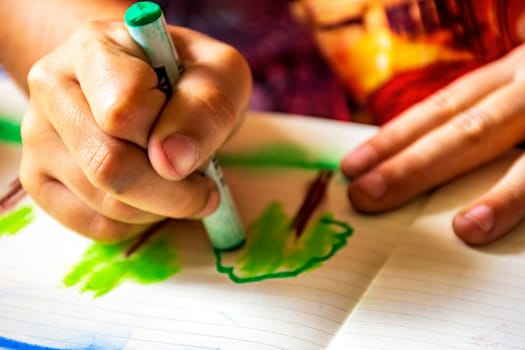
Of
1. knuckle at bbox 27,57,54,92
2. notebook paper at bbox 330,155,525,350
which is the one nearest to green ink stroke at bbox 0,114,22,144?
knuckle at bbox 27,57,54,92

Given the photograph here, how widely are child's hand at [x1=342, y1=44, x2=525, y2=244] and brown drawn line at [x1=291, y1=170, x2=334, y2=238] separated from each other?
0.02m

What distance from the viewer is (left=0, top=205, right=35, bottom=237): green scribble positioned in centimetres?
52

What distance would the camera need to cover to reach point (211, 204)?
448 mm

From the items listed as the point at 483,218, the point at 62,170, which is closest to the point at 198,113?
the point at 62,170

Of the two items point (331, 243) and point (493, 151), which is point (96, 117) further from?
point (493, 151)

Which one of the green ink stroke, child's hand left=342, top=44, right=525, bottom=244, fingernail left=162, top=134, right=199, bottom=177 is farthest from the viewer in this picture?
the green ink stroke

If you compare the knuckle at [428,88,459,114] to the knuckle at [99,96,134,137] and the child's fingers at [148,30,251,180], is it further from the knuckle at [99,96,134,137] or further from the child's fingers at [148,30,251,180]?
the knuckle at [99,96,134,137]

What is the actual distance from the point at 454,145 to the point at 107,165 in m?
0.30

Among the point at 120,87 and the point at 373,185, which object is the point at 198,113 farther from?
the point at 373,185

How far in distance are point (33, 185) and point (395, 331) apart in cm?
31

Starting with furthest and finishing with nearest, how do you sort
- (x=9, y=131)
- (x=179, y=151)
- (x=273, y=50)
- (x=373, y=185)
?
(x=273, y=50) → (x=9, y=131) → (x=373, y=185) → (x=179, y=151)

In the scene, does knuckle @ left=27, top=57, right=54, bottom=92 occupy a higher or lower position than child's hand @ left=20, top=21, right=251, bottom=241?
higher

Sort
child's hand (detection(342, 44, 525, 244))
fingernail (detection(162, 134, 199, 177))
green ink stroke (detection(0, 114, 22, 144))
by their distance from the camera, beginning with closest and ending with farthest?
1. fingernail (detection(162, 134, 199, 177))
2. child's hand (detection(342, 44, 525, 244))
3. green ink stroke (detection(0, 114, 22, 144))

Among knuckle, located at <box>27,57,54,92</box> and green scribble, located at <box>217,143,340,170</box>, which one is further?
green scribble, located at <box>217,143,340,170</box>
